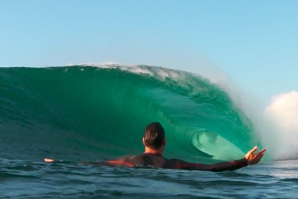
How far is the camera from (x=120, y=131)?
1469 cm

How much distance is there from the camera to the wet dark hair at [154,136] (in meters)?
5.09

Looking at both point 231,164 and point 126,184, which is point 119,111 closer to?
point 231,164

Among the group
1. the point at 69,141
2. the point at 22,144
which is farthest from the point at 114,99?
the point at 22,144

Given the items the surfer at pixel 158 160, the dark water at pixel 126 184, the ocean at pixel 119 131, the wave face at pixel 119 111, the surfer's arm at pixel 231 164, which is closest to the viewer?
the dark water at pixel 126 184

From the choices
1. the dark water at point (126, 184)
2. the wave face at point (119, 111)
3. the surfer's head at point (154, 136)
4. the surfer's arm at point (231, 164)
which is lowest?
the dark water at point (126, 184)

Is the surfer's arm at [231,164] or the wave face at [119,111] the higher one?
the wave face at [119,111]

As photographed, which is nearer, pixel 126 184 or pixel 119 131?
pixel 126 184

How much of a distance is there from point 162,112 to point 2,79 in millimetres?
6074

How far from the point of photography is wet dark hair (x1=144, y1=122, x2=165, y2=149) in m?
5.09

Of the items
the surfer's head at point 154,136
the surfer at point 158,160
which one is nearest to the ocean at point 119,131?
the surfer at point 158,160

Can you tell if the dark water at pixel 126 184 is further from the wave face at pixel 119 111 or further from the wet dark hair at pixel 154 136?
the wave face at pixel 119 111

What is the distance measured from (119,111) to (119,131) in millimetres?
1425

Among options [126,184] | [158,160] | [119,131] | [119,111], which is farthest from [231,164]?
[119,111]

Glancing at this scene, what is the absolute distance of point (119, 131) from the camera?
48.1 ft
